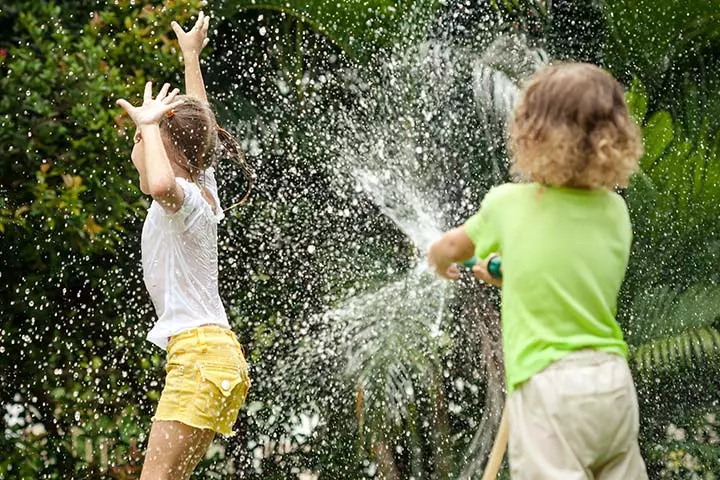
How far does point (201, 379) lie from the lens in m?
3.53

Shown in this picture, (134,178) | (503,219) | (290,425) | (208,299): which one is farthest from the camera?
(290,425)

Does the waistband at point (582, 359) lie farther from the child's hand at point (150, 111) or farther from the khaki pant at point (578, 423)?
the child's hand at point (150, 111)

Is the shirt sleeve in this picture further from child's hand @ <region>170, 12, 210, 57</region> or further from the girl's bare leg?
child's hand @ <region>170, 12, 210, 57</region>

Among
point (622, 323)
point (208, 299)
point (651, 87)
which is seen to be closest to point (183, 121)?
point (208, 299)

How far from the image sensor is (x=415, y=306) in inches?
221

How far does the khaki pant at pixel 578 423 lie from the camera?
2.62 meters

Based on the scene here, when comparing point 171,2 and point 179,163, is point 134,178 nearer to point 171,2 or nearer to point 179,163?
point 171,2

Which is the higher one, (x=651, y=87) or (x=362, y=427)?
(x=651, y=87)

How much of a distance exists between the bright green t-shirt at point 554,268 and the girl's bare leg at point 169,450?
111 centimetres

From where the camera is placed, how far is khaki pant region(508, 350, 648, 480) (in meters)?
2.62

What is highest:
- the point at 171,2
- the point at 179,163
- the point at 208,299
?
the point at 171,2

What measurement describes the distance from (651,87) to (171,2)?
2.20 m

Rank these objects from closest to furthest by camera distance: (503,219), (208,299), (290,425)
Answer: (503,219) < (208,299) < (290,425)

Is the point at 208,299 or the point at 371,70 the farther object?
the point at 371,70
